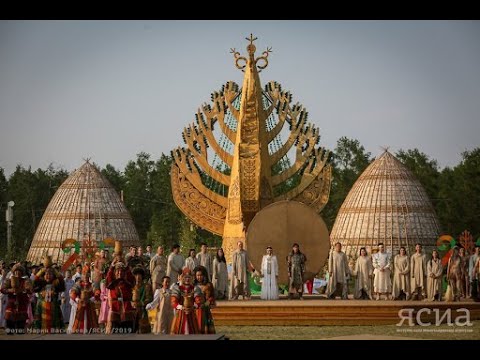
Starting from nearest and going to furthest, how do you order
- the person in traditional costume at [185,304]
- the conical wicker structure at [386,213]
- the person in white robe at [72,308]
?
the person in traditional costume at [185,304] → the person in white robe at [72,308] → the conical wicker structure at [386,213]

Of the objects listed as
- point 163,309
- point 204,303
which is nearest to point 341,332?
point 204,303

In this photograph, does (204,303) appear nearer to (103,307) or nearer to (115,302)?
(115,302)

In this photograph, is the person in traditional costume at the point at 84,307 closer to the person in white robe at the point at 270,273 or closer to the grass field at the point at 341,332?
the grass field at the point at 341,332

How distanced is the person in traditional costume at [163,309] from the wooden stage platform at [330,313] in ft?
9.59

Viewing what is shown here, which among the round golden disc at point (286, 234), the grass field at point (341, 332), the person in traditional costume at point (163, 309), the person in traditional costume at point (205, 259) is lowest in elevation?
the grass field at point (341, 332)

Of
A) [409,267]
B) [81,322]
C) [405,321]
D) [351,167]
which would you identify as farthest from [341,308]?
[351,167]

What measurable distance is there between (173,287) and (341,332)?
3.14m

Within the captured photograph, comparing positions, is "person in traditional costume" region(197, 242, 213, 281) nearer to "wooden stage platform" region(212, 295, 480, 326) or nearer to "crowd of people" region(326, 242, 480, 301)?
"wooden stage platform" region(212, 295, 480, 326)

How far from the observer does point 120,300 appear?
60.8 ft

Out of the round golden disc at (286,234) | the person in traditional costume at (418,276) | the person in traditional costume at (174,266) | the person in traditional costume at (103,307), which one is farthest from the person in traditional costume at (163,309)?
the person in traditional costume at (418,276)

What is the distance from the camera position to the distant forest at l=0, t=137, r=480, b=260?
41438 millimetres

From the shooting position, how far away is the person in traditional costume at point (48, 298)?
19500 millimetres

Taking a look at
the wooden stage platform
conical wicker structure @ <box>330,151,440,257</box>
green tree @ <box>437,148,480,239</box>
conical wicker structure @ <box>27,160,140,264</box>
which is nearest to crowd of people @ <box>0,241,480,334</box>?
the wooden stage platform
